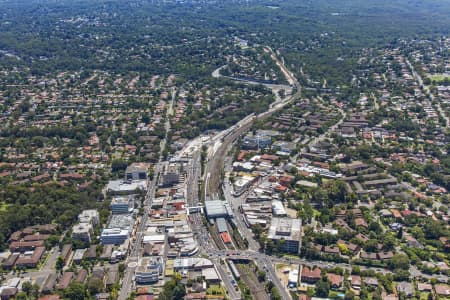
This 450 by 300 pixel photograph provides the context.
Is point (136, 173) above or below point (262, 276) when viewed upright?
above

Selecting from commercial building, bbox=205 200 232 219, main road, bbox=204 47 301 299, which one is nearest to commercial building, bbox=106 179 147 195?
main road, bbox=204 47 301 299

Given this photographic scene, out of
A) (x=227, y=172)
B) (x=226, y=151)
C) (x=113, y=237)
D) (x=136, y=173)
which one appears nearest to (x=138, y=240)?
(x=113, y=237)

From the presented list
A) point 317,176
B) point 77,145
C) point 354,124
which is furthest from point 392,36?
point 77,145

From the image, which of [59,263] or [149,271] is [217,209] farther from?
[59,263]

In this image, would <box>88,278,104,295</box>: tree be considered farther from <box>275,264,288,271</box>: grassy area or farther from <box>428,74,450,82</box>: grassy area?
<box>428,74,450,82</box>: grassy area

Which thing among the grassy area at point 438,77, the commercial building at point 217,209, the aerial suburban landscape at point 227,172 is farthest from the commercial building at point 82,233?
the grassy area at point 438,77

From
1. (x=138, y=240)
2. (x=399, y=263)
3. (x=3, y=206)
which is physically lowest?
(x=3, y=206)
